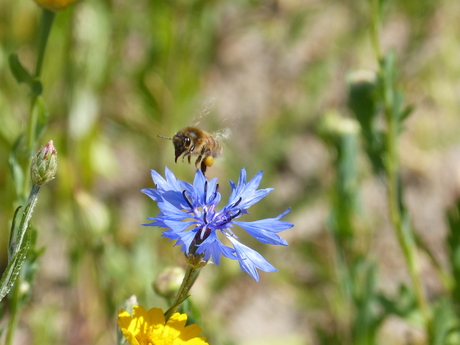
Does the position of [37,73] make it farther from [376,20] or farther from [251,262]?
[376,20]

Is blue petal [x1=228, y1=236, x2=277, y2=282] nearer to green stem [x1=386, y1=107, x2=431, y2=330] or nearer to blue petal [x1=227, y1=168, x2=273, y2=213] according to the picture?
blue petal [x1=227, y1=168, x2=273, y2=213]

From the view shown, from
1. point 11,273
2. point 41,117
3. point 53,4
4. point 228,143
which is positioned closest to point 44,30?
point 53,4

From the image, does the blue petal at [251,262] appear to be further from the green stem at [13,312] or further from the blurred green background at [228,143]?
the blurred green background at [228,143]

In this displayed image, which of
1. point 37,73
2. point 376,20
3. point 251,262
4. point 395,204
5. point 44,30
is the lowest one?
point 395,204

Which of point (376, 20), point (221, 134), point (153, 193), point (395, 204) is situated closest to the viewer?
point (153, 193)

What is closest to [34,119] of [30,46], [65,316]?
[65,316]

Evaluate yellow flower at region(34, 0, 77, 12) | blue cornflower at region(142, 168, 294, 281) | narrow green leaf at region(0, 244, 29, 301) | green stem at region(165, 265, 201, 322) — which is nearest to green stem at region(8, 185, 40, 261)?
narrow green leaf at region(0, 244, 29, 301)
